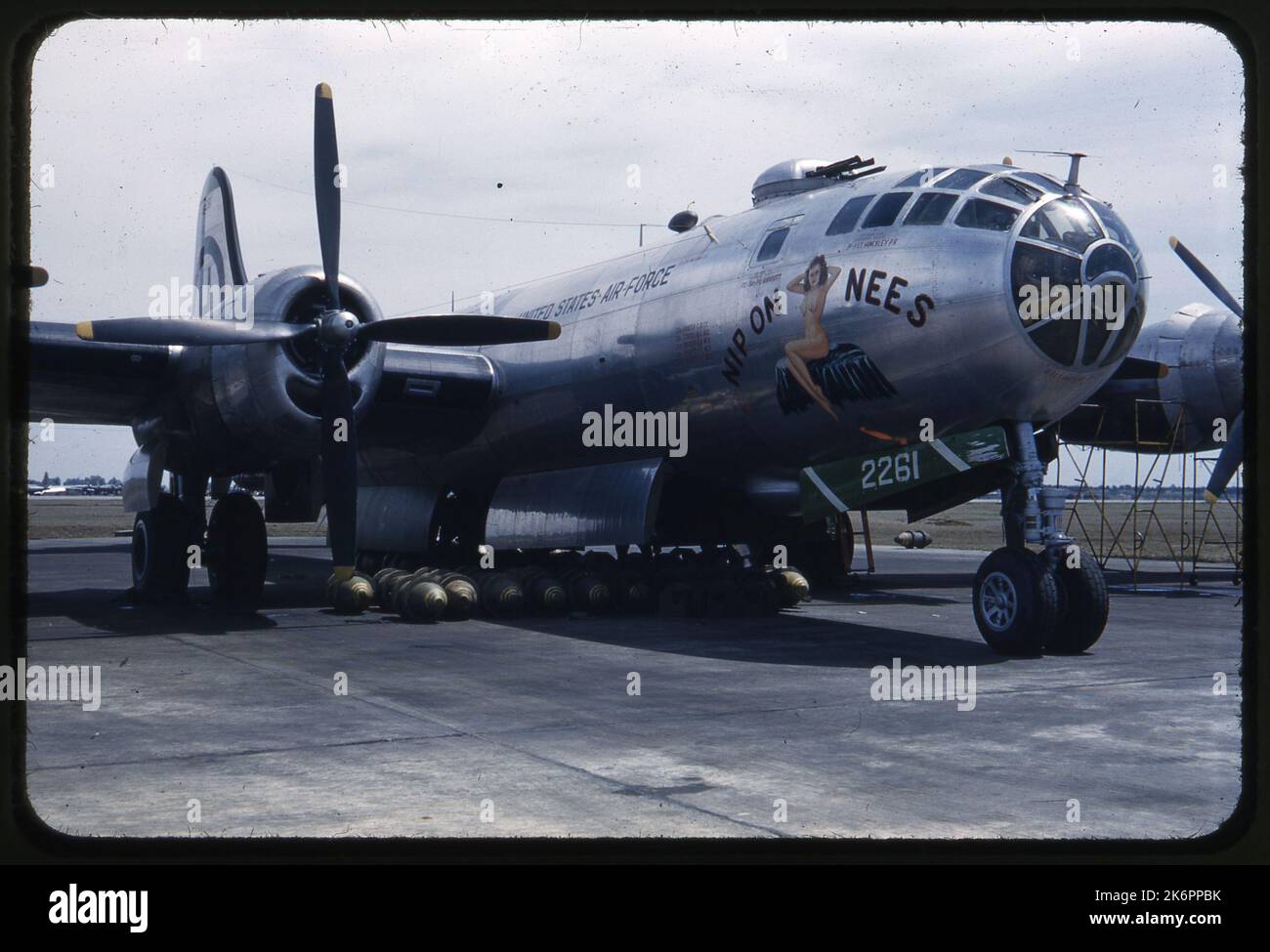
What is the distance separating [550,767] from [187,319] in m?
9.59

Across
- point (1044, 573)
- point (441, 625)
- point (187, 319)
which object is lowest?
point (441, 625)

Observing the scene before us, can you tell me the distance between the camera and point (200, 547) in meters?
18.8

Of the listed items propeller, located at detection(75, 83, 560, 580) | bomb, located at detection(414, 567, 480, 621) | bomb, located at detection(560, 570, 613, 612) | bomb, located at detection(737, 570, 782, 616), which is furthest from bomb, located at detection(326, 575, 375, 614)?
bomb, located at detection(737, 570, 782, 616)

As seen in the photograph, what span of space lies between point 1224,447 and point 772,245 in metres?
10.6

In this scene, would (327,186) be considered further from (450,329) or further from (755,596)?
(755,596)

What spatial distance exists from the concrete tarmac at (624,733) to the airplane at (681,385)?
1908 mm

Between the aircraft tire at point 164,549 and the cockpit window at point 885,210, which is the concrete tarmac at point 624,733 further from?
the cockpit window at point 885,210

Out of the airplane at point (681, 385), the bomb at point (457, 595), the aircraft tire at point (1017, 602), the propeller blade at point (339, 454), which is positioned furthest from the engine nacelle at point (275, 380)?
the aircraft tire at point (1017, 602)

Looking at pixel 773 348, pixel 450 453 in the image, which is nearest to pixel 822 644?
pixel 773 348

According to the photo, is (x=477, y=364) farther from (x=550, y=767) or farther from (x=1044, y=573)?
(x=550, y=767)

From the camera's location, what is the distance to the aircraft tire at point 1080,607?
12.9 meters

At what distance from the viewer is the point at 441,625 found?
16.3 m

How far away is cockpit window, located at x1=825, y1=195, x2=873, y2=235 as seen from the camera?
14.3 metres

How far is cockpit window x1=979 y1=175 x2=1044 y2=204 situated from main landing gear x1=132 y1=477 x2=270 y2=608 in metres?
12.0
